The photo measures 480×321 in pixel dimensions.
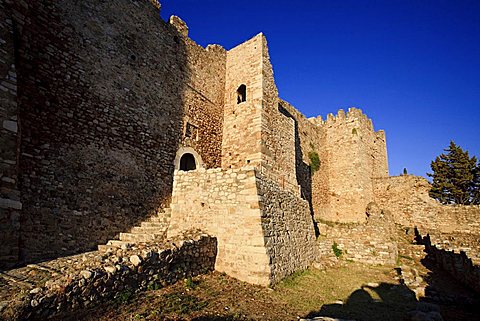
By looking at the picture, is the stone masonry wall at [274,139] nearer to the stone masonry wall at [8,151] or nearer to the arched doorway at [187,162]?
the arched doorway at [187,162]

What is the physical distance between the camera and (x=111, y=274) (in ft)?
16.5

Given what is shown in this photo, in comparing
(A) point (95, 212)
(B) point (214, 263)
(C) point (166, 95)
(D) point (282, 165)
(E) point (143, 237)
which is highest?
(C) point (166, 95)

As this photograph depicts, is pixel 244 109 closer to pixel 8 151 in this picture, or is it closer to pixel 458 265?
pixel 8 151

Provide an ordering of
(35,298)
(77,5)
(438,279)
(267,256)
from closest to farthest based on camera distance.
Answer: (35,298) < (267,256) < (77,5) < (438,279)

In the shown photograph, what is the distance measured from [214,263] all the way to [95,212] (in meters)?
4.07

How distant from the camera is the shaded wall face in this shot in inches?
295

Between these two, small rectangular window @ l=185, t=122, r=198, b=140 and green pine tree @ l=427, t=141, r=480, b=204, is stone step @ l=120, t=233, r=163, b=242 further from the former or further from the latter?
green pine tree @ l=427, t=141, r=480, b=204

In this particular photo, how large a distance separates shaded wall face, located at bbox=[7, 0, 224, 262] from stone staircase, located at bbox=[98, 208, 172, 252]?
0.36 metres

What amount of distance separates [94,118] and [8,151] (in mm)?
3318

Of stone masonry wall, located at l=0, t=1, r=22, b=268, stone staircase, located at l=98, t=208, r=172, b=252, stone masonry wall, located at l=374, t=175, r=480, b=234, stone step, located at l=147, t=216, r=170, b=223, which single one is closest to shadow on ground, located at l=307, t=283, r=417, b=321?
stone staircase, located at l=98, t=208, r=172, b=252

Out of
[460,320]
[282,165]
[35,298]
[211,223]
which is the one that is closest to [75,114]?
[211,223]

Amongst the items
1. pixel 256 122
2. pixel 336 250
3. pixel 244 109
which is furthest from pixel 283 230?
pixel 244 109

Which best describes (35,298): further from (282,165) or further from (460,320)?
(282,165)

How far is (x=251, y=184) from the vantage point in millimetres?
7695
